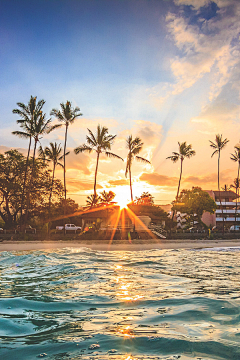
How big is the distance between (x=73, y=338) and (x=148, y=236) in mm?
25807

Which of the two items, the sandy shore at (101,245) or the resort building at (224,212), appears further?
the resort building at (224,212)

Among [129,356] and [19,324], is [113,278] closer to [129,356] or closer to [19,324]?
[19,324]

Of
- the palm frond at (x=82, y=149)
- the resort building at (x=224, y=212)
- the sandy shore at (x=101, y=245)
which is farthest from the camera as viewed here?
the resort building at (x=224, y=212)

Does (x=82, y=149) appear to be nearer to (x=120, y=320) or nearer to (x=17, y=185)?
(x=17, y=185)

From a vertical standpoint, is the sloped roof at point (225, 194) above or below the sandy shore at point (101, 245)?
above

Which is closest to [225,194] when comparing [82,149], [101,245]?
[82,149]

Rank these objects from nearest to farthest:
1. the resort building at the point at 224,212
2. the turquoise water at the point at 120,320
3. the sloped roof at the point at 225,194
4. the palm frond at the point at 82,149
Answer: the turquoise water at the point at 120,320 → the palm frond at the point at 82,149 → the resort building at the point at 224,212 → the sloped roof at the point at 225,194

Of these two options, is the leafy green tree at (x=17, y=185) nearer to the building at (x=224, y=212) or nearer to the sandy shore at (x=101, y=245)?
the sandy shore at (x=101, y=245)

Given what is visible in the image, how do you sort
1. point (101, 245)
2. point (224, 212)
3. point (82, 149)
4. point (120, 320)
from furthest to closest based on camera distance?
point (224, 212) < point (82, 149) < point (101, 245) < point (120, 320)

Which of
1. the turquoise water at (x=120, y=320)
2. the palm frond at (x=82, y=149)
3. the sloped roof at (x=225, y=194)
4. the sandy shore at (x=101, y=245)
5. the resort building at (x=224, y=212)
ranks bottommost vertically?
the sandy shore at (x=101, y=245)

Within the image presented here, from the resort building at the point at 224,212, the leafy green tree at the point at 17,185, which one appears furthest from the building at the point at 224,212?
the leafy green tree at the point at 17,185

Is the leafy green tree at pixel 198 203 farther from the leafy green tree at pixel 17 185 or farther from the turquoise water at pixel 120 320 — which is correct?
the turquoise water at pixel 120 320

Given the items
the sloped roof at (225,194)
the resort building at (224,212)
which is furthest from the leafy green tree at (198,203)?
the sloped roof at (225,194)

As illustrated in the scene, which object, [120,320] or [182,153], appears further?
[182,153]
